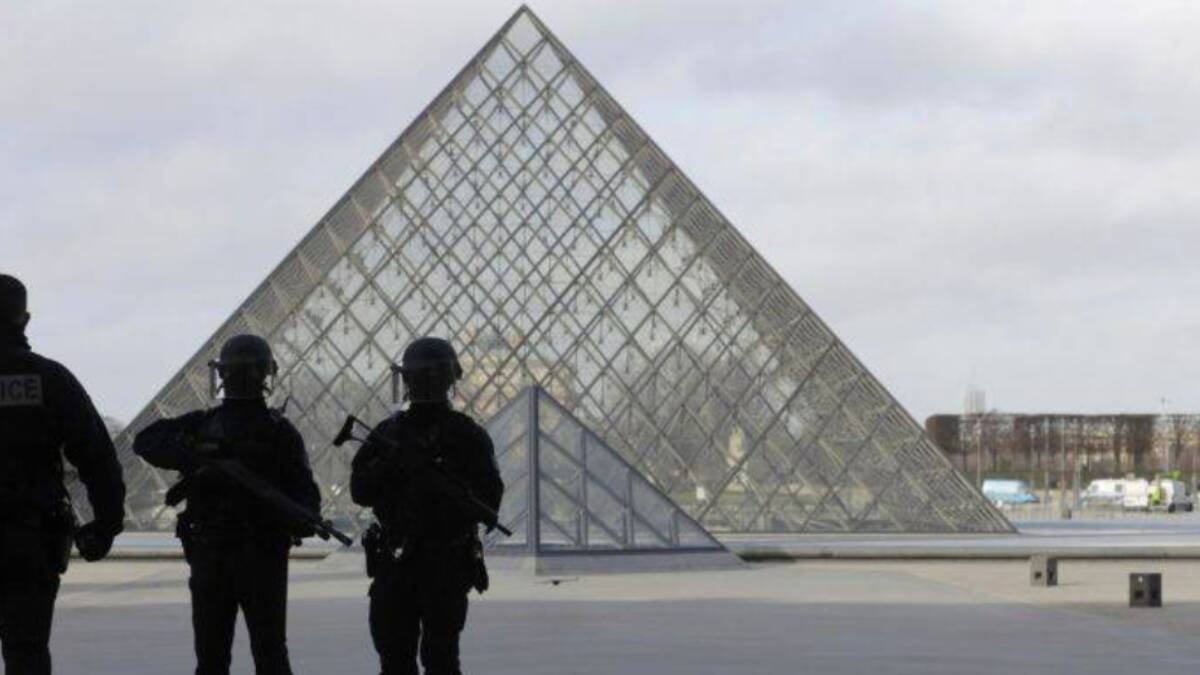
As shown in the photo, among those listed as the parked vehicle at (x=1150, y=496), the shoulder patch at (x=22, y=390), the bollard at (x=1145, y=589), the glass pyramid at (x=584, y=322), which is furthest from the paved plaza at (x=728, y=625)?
the parked vehicle at (x=1150, y=496)

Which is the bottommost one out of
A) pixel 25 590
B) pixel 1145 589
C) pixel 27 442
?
pixel 25 590

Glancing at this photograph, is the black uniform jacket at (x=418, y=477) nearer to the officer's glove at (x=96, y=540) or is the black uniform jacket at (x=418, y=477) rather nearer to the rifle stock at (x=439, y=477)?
the rifle stock at (x=439, y=477)

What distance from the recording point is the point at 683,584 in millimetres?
26016

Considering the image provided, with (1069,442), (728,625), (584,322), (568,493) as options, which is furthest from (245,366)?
(1069,442)

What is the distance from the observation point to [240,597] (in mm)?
9078

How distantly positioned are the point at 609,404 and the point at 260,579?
3487 cm

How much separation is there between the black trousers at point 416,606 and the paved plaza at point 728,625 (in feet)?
16.1

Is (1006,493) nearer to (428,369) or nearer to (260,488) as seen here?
(428,369)

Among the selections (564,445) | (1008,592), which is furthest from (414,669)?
(564,445)

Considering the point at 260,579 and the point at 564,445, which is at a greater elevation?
the point at 564,445

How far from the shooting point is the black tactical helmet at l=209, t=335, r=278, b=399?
30.1ft

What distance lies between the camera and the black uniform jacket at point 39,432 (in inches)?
304

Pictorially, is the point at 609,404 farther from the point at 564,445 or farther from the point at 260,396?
the point at 260,396

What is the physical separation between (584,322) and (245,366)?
35.4m
